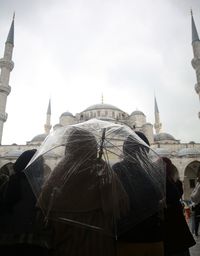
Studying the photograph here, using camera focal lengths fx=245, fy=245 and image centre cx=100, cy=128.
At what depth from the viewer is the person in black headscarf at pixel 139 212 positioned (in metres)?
1.98

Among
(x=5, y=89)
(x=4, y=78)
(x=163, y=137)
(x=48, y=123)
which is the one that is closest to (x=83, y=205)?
(x=5, y=89)

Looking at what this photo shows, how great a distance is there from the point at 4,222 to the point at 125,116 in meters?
33.2

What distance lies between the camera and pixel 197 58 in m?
20.9

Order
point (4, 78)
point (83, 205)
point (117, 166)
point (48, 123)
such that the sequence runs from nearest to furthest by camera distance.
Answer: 1. point (83, 205)
2. point (117, 166)
3. point (4, 78)
4. point (48, 123)

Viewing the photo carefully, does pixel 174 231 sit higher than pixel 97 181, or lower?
lower

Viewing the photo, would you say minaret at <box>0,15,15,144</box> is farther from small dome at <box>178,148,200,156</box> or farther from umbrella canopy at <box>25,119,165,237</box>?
umbrella canopy at <box>25,119,165,237</box>

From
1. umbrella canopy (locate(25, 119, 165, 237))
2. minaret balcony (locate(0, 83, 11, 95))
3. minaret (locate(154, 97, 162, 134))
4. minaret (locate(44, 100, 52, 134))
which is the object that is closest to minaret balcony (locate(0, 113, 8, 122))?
minaret balcony (locate(0, 83, 11, 95))

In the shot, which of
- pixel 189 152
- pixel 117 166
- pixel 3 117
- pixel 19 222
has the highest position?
pixel 3 117

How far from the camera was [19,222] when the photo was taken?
2227 millimetres

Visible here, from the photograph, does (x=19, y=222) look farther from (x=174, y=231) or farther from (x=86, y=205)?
(x=174, y=231)

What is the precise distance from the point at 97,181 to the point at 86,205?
0.20 meters

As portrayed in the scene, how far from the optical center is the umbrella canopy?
190cm

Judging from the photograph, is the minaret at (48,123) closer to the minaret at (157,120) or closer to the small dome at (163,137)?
the small dome at (163,137)

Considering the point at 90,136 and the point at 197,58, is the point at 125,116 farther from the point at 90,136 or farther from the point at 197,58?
the point at 90,136
